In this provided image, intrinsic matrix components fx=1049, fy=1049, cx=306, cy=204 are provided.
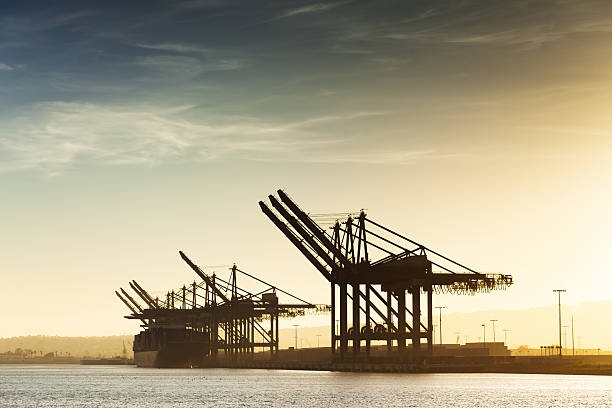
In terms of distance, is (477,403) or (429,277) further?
(429,277)

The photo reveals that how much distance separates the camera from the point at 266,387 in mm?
114812

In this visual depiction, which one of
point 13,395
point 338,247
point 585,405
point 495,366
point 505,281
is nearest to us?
point 585,405

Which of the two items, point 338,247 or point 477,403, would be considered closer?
point 477,403

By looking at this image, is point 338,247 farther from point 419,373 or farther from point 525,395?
point 525,395

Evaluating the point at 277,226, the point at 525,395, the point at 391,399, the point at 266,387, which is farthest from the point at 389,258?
the point at 391,399

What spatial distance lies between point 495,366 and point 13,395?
69971mm

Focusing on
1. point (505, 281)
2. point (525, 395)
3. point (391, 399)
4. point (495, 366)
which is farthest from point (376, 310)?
point (391, 399)

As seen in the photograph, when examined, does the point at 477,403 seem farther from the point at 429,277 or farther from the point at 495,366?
the point at 495,366

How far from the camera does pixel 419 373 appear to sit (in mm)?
137500

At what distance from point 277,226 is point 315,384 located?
98.3 feet

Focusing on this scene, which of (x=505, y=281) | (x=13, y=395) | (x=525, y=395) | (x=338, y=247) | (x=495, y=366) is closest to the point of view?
(x=525, y=395)

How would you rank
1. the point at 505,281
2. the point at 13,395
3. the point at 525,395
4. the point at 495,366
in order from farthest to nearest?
the point at 495,366
the point at 505,281
the point at 13,395
the point at 525,395

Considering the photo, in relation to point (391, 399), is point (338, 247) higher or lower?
higher

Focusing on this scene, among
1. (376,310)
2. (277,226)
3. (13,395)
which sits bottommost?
(13,395)
